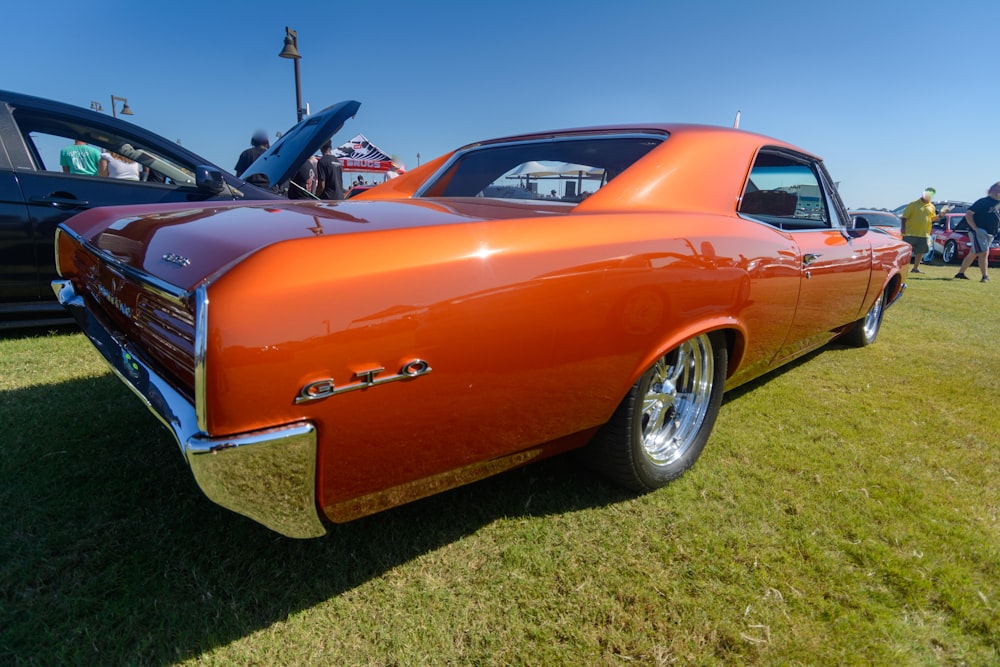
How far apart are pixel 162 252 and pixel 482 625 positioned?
1.21 meters

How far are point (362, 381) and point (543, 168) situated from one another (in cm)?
156

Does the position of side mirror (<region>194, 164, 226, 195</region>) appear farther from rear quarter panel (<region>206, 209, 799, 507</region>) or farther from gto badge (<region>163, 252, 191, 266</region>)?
rear quarter panel (<region>206, 209, 799, 507</region>)

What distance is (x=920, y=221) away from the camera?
9547 millimetres

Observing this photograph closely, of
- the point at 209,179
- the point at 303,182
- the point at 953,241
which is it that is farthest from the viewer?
the point at 953,241

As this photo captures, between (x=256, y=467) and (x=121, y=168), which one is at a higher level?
(x=121, y=168)

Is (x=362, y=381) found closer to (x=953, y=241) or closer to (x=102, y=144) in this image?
(x=102, y=144)

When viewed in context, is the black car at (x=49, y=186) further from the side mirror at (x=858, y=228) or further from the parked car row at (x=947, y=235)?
the parked car row at (x=947, y=235)

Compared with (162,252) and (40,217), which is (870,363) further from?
A: (40,217)

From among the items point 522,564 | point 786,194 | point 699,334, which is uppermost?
point 786,194

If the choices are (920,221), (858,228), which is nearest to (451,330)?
(858,228)

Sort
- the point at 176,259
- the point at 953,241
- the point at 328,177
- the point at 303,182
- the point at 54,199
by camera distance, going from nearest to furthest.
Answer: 1. the point at 176,259
2. the point at 54,199
3. the point at 303,182
4. the point at 328,177
5. the point at 953,241

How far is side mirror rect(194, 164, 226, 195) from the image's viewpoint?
10.9 ft

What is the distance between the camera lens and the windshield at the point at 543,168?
216 cm

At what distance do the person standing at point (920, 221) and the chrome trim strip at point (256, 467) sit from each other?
11.0 m
